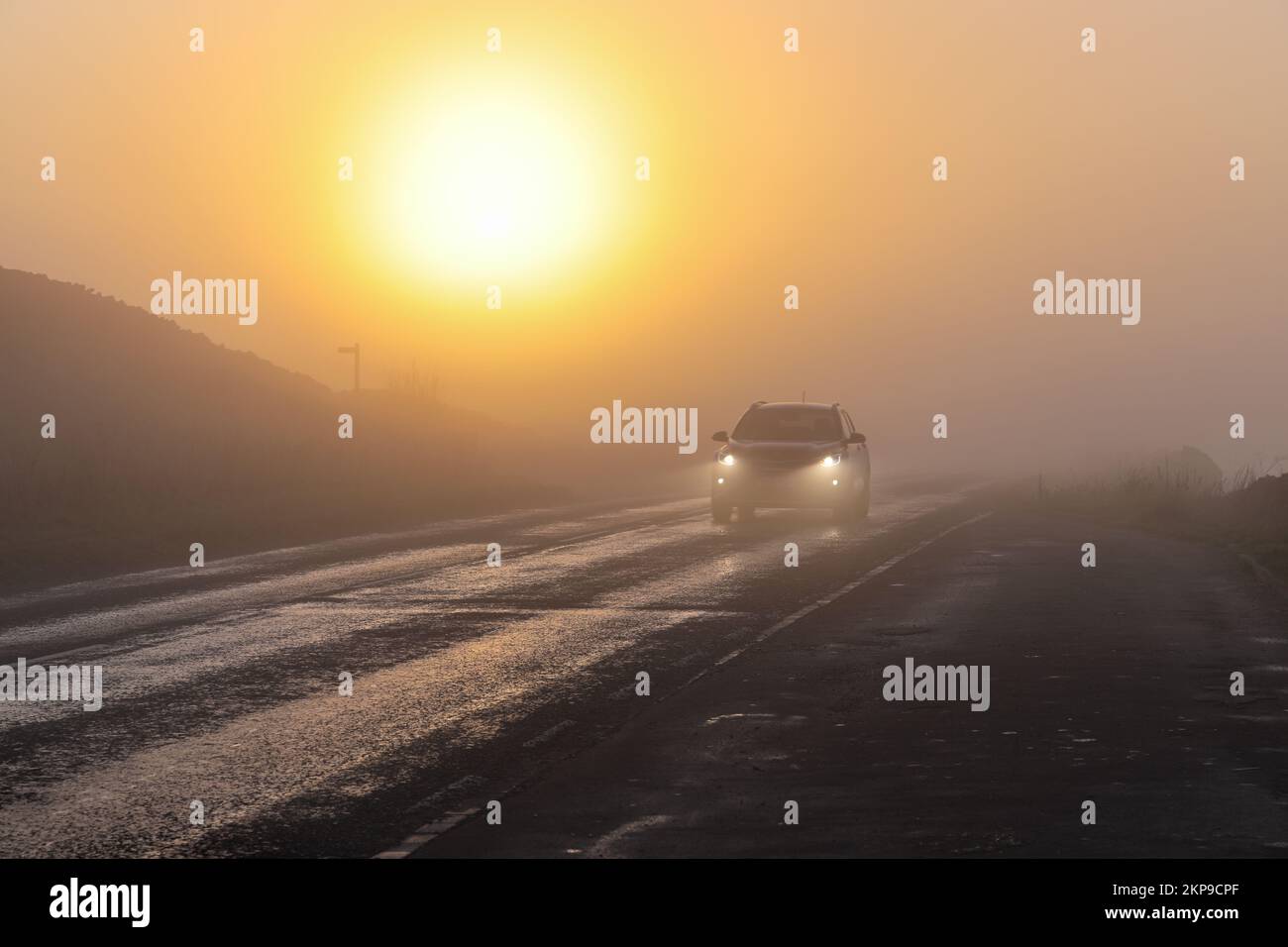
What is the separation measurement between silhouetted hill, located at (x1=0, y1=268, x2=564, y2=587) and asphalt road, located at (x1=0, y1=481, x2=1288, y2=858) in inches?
230

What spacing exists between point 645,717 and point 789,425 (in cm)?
1930

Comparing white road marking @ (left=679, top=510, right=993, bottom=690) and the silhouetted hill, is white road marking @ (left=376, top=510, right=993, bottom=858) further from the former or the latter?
the silhouetted hill

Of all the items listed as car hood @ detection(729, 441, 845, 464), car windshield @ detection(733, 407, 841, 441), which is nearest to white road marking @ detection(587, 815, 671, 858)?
car hood @ detection(729, 441, 845, 464)

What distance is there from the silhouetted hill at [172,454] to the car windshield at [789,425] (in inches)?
247

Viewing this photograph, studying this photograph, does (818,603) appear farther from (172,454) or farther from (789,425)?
(172,454)

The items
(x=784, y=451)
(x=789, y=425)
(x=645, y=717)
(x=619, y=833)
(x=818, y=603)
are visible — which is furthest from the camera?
(x=789, y=425)

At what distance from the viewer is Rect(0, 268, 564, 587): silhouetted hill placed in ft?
79.3

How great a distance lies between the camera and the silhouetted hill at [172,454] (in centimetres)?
2416

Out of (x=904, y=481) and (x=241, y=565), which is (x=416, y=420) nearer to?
(x=904, y=481)

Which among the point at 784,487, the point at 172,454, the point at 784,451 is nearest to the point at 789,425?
the point at 784,451

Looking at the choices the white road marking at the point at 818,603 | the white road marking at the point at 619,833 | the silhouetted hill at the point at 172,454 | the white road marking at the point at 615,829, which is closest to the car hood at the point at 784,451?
the white road marking at the point at 818,603

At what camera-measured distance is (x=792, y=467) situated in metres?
27.2

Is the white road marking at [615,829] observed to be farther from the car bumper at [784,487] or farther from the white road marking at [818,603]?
the car bumper at [784,487]
